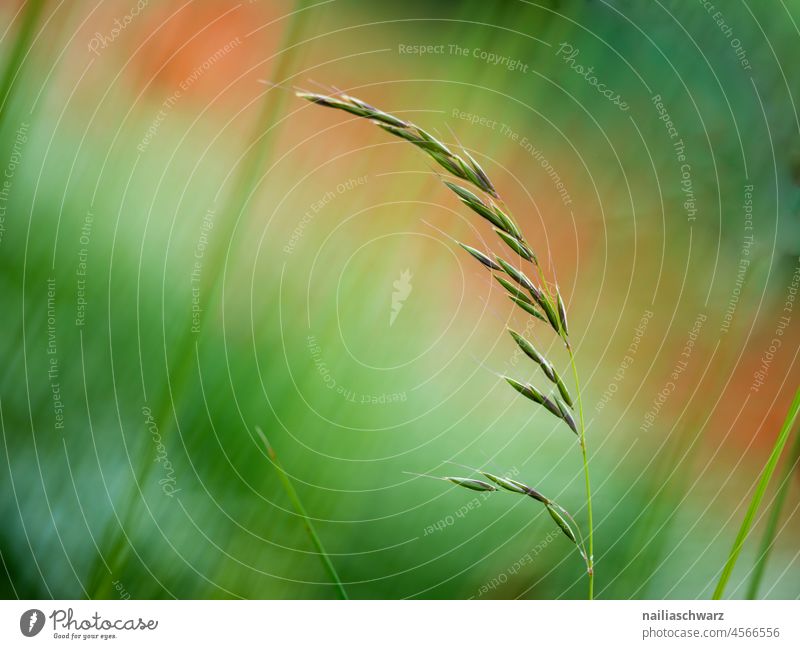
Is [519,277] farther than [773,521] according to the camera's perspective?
No

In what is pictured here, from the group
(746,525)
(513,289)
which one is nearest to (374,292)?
(513,289)

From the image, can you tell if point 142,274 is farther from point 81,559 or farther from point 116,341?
point 81,559

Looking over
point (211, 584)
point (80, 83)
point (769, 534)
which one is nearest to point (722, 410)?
point (769, 534)

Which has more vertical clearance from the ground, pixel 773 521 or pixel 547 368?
pixel 547 368

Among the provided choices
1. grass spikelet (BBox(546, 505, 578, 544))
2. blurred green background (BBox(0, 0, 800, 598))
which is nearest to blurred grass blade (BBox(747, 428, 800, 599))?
blurred green background (BBox(0, 0, 800, 598))

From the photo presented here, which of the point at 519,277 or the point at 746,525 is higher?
Result: the point at 519,277

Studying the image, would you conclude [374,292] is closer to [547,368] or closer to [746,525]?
[547,368]

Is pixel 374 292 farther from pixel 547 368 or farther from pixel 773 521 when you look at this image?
pixel 773 521

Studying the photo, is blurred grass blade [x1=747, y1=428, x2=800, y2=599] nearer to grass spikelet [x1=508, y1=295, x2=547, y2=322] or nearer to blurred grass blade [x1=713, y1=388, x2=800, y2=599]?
blurred grass blade [x1=713, y1=388, x2=800, y2=599]

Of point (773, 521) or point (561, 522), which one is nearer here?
point (561, 522)
